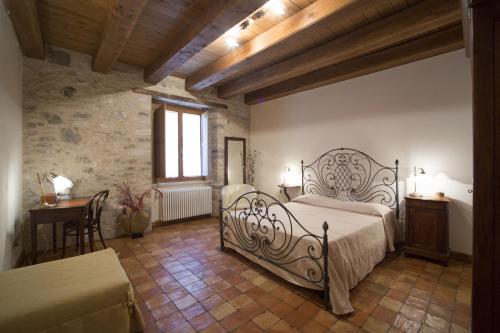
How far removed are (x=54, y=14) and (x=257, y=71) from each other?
9.26ft

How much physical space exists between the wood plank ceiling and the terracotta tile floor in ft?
8.73

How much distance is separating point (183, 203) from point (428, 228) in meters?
4.07

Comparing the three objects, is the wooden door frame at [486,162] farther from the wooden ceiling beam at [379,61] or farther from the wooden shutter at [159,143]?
the wooden shutter at [159,143]

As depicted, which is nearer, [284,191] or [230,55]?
[230,55]

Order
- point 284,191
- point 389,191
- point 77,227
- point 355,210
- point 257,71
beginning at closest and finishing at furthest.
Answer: point 77,227 < point 355,210 < point 389,191 < point 257,71 < point 284,191

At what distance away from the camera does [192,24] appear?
2582mm

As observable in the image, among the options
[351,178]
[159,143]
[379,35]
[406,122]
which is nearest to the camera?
[379,35]

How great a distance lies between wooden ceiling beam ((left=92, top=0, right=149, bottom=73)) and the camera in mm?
2090

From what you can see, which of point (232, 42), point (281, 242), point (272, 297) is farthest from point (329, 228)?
point (232, 42)

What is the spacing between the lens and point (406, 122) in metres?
3.32

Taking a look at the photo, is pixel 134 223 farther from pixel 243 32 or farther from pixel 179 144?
pixel 243 32

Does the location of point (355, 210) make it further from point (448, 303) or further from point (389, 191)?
point (448, 303)

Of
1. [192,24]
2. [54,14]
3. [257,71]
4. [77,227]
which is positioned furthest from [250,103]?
[77,227]

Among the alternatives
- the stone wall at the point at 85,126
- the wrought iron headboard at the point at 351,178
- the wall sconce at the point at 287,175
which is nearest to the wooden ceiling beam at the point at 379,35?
the wrought iron headboard at the point at 351,178
